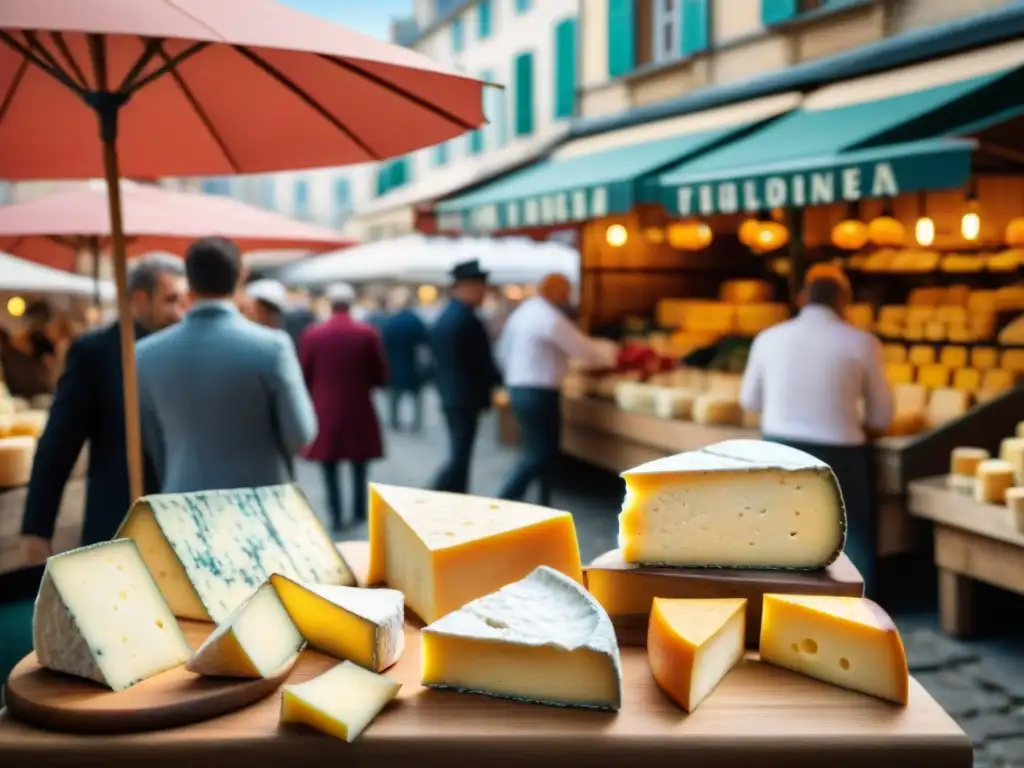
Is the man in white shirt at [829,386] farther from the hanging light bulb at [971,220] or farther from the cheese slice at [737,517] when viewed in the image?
the cheese slice at [737,517]

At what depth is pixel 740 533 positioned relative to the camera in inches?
Result: 77.7

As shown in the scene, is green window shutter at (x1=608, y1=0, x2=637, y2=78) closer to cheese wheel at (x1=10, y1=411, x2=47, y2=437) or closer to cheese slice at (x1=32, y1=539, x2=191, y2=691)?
cheese wheel at (x1=10, y1=411, x2=47, y2=437)

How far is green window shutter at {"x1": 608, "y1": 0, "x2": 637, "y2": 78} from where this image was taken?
10.6 m

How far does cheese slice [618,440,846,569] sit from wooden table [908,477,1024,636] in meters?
3.00

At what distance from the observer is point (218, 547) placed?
1.96m

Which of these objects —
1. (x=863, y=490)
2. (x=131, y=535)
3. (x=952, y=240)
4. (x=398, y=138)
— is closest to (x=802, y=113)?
(x=952, y=240)

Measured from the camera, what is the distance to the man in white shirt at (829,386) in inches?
191

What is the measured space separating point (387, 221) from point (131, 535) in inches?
1038

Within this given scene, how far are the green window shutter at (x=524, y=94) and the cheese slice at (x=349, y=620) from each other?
683 inches

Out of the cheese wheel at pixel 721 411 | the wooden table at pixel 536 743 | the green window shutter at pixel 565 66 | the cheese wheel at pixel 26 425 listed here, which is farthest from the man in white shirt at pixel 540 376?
the green window shutter at pixel 565 66

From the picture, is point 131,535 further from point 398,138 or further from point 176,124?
point 176,124

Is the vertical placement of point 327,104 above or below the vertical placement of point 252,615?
above

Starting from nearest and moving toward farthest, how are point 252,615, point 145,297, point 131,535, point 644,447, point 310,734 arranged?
1. point 310,734
2. point 252,615
3. point 131,535
4. point 145,297
5. point 644,447

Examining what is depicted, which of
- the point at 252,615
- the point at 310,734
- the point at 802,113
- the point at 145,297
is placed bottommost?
the point at 310,734
